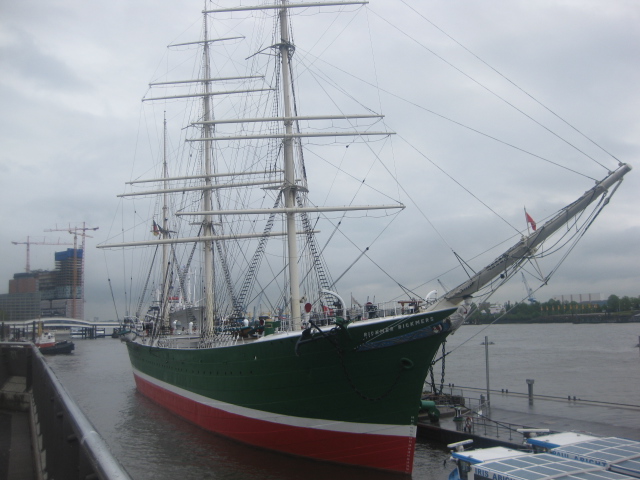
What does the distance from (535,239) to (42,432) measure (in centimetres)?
1261

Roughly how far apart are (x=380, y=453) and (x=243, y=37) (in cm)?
2599

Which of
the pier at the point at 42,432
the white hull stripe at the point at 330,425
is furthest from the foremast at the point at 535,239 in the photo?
the pier at the point at 42,432

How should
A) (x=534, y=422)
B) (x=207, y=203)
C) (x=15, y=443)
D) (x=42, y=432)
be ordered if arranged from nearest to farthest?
(x=42, y=432), (x=15, y=443), (x=534, y=422), (x=207, y=203)

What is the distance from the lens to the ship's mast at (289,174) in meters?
19.0

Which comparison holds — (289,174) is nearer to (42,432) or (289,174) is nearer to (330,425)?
(330,425)

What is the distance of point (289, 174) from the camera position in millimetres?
20422

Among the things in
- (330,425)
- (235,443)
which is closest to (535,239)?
(330,425)

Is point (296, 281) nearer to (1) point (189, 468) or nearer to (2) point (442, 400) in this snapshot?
(1) point (189, 468)

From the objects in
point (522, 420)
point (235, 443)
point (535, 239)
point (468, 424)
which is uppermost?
point (535, 239)

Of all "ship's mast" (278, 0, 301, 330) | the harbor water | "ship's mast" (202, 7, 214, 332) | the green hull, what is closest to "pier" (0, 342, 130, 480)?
the harbor water

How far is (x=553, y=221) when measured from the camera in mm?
14852

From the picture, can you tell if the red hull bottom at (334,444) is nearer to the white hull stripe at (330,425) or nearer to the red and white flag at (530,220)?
the white hull stripe at (330,425)

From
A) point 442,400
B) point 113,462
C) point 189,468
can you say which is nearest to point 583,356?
point 442,400

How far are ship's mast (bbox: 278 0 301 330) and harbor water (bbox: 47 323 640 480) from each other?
5079 mm
